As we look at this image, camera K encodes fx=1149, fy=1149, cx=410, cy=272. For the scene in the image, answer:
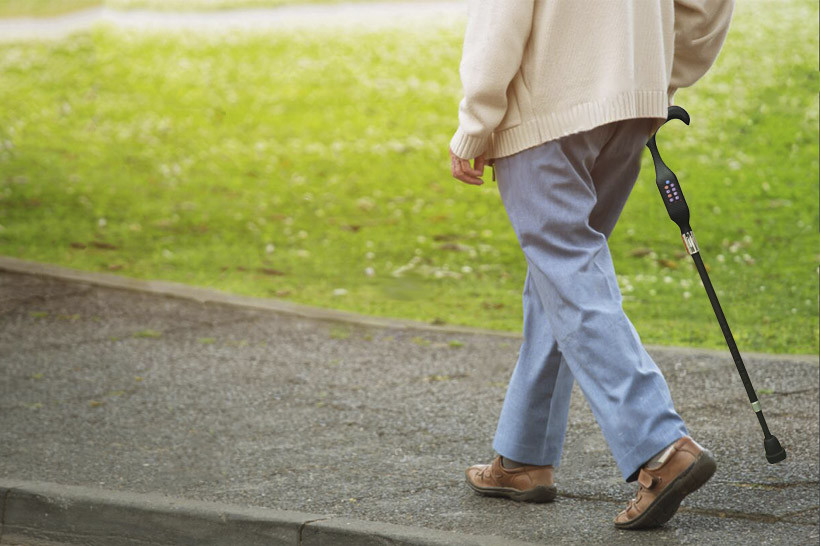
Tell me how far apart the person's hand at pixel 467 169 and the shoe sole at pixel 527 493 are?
986 millimetres

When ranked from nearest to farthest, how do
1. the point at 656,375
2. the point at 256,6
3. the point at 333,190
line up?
the point at 656,375
the point at 333,190
the point at 256,6

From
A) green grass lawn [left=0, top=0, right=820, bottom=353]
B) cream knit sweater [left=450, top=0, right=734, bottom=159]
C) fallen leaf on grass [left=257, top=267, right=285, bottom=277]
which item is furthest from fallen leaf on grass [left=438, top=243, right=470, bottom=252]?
cream knit sweater [left=450, top=0, right=734, bottom=159]

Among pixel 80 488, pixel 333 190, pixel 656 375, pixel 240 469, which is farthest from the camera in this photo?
pixel 333 190

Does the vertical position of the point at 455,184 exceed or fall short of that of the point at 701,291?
it falls short

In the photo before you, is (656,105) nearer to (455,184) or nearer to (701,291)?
(701,291)

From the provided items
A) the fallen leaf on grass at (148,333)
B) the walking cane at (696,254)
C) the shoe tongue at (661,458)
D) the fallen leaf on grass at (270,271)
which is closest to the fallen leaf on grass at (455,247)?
the fallen leaf on grass at (270,271)

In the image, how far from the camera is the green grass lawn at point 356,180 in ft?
24.6

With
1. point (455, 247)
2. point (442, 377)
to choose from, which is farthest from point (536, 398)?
point (455, 247)

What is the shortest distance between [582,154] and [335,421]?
1.91 meters

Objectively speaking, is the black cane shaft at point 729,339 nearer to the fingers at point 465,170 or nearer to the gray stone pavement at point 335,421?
the gray stone pavement at point 335,421

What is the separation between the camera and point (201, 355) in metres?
5.79

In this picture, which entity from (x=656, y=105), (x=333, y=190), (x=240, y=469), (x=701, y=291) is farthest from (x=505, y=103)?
(x=333, y=190)

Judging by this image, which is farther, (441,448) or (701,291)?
(701,291)

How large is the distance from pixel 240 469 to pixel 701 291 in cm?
413
